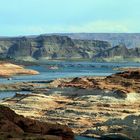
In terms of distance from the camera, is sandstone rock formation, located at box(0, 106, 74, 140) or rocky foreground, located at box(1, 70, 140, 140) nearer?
sandstone rock formation, located at box(0, 106, 74, 140)

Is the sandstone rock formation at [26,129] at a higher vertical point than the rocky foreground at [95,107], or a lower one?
higher

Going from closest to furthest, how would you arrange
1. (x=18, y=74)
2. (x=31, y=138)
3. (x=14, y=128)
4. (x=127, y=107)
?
(x=31, y=138) → (x=14, y=128) → (x=127, y=107) → (x=18, y=74)

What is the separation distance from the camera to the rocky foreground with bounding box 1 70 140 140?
177 feet

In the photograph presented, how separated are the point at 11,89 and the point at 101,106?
51.5 m

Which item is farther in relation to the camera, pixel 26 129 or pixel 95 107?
pixel 95 107

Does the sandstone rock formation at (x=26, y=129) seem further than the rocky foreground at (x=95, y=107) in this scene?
No

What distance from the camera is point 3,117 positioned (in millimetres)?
31000

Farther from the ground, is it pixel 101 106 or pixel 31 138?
pixel 31 138

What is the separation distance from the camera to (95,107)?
6894 centimetres

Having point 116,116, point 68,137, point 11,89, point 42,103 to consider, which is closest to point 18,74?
point 11,89

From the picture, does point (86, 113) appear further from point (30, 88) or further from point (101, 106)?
point (30, 88)

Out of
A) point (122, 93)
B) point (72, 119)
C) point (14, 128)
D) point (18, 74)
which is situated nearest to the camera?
point (14, 128)

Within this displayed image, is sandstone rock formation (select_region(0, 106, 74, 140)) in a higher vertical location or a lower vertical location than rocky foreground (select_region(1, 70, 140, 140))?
higher

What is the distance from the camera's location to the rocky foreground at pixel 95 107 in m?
54.1
